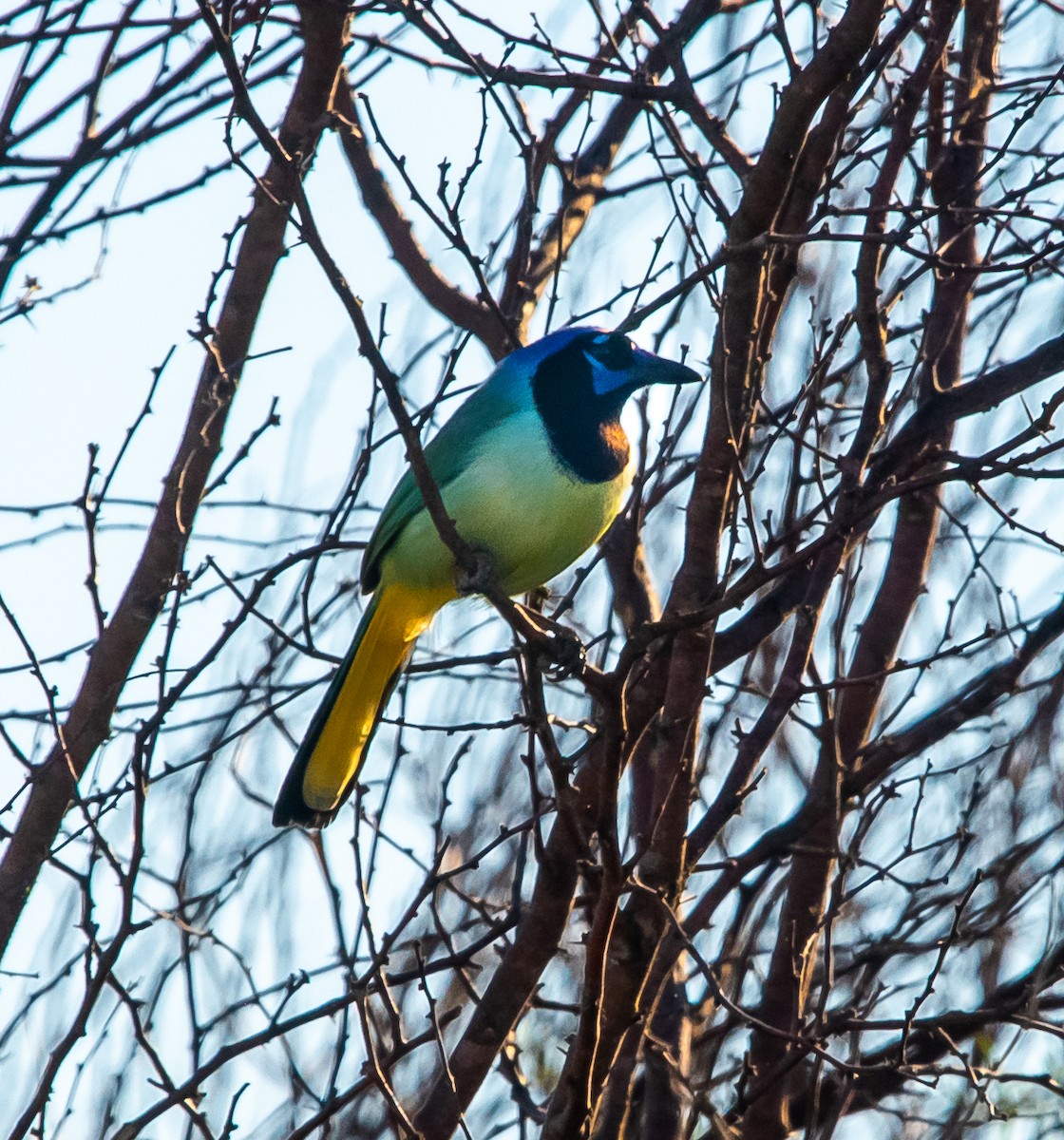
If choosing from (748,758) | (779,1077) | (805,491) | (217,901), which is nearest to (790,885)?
(748,758)

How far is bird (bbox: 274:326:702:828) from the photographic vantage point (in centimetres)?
445

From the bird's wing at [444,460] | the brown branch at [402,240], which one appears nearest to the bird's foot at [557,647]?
the bird's wing at [444,460]

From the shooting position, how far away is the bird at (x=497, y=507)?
4.45 m

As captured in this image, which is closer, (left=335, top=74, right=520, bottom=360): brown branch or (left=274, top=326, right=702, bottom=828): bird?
(left=274, top=326, right=702, bottom=828): bird

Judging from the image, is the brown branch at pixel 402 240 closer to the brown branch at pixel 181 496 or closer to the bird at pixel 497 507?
the bird at pixel 497 507

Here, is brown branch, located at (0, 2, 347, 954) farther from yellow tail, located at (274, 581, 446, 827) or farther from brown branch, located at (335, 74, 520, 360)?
brown branch, located at (335, 74, 520, 360)

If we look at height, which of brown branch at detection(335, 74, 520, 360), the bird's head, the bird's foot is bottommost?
the bird's foot

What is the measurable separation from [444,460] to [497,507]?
1.27ft

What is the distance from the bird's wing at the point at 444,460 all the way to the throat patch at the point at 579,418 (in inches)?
4.8

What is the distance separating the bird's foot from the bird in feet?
0.73

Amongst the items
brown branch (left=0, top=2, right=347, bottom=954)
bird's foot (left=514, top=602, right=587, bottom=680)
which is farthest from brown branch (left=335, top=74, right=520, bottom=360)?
bird's foot (left=514, top=602, right=587, bottom=680)

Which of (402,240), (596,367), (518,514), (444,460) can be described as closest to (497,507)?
(518,514)

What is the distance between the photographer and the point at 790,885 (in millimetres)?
4617

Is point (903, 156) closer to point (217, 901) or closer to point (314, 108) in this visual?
point (314, 108)
